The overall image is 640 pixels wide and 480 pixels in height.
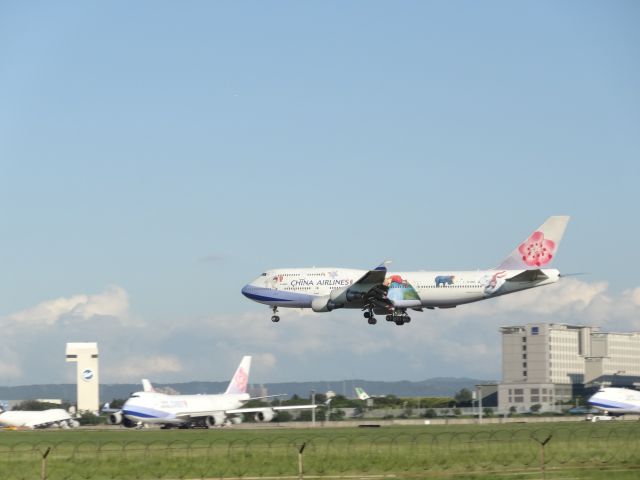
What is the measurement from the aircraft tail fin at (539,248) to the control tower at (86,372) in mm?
60824

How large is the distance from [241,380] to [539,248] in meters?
28.0

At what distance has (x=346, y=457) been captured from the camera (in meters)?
44.0

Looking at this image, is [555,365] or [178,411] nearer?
[178,411]

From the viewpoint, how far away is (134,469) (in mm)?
40031

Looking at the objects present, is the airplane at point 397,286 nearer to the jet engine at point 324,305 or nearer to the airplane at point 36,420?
the jet engine at point 324,305

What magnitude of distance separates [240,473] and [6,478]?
26.0 feet

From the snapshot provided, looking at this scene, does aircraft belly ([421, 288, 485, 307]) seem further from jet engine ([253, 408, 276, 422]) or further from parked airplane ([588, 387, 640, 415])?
jet engine ([253, 408, 276, 422])

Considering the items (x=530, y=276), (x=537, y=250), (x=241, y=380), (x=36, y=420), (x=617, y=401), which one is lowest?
(x=36, y=420)

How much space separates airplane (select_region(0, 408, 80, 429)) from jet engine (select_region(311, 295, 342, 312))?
69.6 feet

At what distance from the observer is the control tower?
135125 millimetres

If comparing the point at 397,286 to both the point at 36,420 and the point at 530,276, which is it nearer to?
the point at 530,276

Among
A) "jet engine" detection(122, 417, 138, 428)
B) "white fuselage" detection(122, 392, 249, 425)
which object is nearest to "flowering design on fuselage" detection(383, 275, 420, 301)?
"white fuselage" detection(122, 392, 249, 425)

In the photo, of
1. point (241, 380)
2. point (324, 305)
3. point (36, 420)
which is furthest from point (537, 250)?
point (36, 420)

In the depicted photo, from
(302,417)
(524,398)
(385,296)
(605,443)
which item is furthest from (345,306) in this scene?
(524,398)
